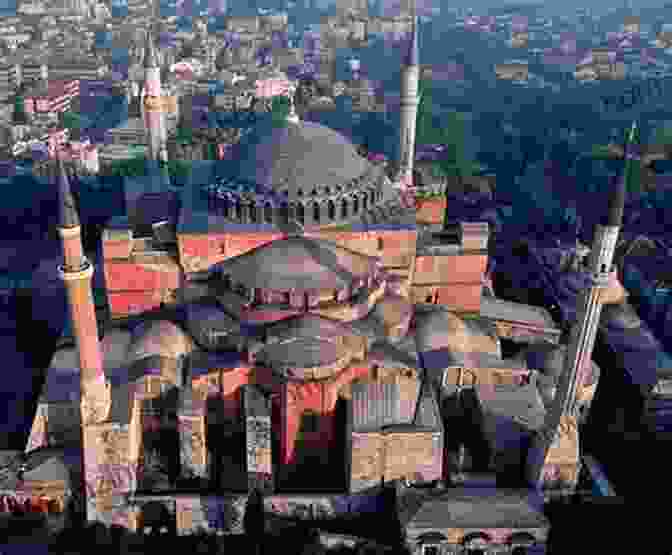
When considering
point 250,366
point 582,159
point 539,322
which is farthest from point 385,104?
point 250,366

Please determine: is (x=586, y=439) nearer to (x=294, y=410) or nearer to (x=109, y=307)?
(x=294, y=410)

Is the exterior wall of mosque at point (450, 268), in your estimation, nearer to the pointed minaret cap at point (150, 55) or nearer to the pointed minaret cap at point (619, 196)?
the pointed minaret cap at point (619, 196)

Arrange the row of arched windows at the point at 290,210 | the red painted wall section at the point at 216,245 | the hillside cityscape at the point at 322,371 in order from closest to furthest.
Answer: the hillside cityscape at the point at 322,371, the red painted wall section at the point at 216,245, the row of arched windows at the point at 290,210

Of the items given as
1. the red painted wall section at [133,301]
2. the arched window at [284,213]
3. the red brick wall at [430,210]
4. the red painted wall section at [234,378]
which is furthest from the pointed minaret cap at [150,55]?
the red painted wall section at [234,378]

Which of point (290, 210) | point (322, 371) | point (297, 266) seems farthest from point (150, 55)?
point (322, 371)

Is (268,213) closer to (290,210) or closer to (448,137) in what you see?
(290,210)
